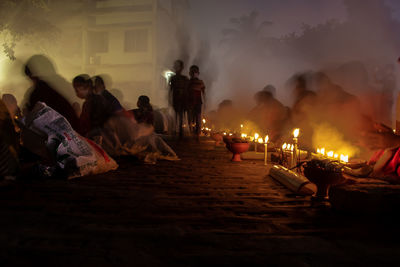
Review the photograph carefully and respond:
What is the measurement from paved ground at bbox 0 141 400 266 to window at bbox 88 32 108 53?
21.8m

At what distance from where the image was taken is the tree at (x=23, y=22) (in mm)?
11430

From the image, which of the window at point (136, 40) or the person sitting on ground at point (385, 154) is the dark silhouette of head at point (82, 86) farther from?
the window at point (136, 40)

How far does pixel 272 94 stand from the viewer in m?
9.50

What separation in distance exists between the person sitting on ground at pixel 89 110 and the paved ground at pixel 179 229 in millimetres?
2649

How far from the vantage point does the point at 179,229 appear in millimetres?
1707

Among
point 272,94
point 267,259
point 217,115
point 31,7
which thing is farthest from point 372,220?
point 31,7

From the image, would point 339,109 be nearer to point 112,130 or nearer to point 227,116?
point 112,130

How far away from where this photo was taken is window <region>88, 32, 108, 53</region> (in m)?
21.9

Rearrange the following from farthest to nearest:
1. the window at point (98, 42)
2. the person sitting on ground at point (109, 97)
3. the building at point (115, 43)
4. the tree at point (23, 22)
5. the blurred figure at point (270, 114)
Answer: the window at point (98, 42)
the building at point (115, 43)
the tree at point (23, 22)
the blurred figure at point (270, 114)
the person sitting on ground at point (109, 97)

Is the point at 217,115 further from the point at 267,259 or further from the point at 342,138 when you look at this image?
the point at 267,259

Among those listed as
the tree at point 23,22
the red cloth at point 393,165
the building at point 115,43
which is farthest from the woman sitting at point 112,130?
the building at point 115,43

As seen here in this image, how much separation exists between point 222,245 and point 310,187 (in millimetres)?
1795

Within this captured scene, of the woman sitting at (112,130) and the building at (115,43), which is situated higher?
the building at (115,43)

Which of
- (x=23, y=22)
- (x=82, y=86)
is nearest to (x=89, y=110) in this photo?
(x=82, y=86)
